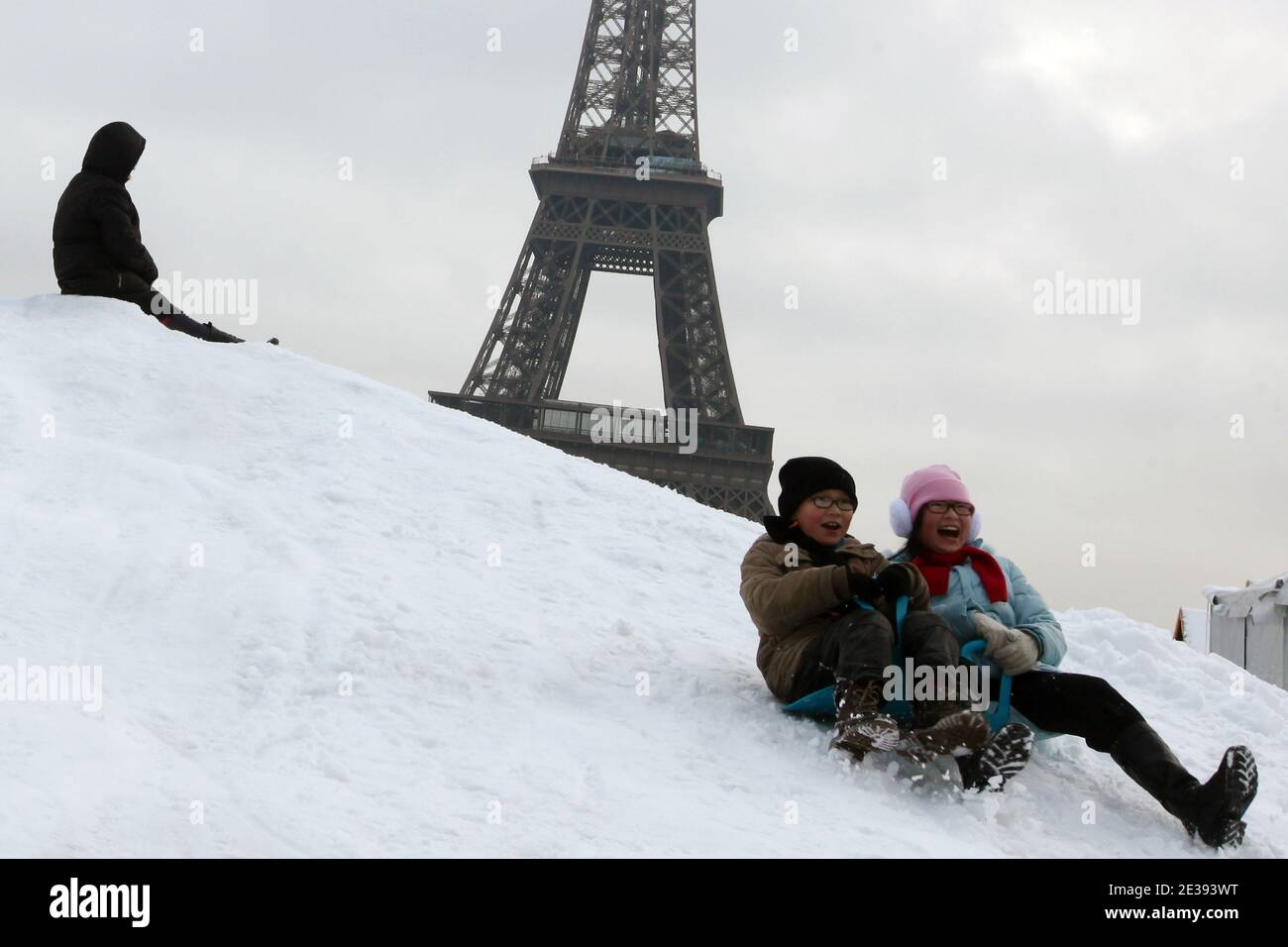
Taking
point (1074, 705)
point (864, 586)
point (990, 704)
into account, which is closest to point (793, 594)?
point (864, 586)

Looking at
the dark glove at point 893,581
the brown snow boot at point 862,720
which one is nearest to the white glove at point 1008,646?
the dark glove at point 893,581

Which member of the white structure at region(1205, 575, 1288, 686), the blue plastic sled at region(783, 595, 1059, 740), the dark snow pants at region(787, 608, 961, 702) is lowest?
the white structure at region(1205, 575, 1288, 686)

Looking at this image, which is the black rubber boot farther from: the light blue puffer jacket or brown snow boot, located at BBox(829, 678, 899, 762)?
brown snow boot, located at BBox(829, 678, 899, 762)

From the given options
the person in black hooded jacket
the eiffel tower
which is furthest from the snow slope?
the eiffel tower

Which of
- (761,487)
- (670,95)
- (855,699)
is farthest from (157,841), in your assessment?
(670,95)

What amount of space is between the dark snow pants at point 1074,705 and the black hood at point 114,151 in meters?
7.10

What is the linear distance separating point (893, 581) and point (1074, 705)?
0.74 m

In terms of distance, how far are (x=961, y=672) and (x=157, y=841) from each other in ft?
8.12

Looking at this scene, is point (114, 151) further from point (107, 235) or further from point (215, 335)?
point (215, 335)

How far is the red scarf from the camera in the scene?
4.86 meters

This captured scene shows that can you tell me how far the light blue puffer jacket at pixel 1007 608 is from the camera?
15.6 feet

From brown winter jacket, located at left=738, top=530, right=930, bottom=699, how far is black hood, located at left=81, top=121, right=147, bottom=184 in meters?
6.22
